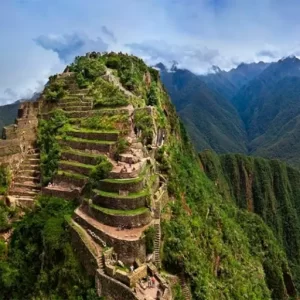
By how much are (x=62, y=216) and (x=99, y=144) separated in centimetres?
675

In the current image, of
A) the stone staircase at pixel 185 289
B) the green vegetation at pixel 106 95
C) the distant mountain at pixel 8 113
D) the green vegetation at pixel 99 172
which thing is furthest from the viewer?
the distant mountain at pixel 8 113

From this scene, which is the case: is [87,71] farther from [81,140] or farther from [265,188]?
[265,188]

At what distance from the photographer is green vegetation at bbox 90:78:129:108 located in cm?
3878

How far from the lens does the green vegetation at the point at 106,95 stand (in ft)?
127

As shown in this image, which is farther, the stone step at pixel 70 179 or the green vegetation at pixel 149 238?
the stone step at pixel 70 179

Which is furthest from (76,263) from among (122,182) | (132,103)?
(132,103)

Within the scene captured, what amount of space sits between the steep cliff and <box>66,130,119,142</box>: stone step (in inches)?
3.2

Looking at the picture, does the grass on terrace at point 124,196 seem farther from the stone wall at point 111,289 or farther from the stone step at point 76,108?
the stone step at point 76,108

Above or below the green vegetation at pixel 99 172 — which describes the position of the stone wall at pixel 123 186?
below

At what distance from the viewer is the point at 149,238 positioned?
954 inches

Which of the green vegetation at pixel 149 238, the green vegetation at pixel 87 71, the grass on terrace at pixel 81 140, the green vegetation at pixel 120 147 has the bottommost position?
the green vegetation at pixel 149 238

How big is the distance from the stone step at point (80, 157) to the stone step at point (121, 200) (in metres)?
4.88

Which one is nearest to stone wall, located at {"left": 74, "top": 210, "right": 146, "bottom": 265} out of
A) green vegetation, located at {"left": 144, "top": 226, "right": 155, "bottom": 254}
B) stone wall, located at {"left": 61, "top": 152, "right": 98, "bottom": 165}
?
green vegetation, located at {"left": 144, "top": 226, "right": 155, "bottom": 254}

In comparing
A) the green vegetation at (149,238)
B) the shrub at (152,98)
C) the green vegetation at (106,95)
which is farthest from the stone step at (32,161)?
the shrub at (152,98)
